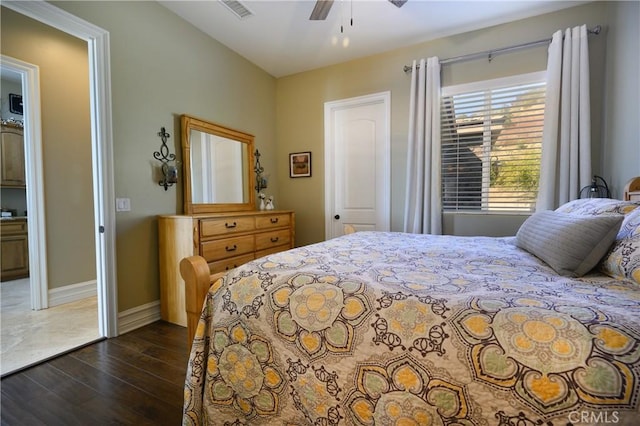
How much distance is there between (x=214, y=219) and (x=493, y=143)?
2922 millimetres

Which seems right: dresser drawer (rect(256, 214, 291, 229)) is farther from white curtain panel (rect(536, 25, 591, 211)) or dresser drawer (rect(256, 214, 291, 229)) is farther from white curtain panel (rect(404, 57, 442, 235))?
white curtain panel (rect(536, 25, 591, 211))

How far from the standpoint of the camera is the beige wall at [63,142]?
112 inches

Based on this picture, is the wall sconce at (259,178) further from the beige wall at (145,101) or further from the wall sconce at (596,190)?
the wall sconce at (596,190)

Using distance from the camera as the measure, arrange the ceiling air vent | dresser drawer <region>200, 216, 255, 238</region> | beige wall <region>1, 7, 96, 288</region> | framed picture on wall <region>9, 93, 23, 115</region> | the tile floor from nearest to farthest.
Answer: the tile floor, dresser drawer <region>200, 216, 255, 238</region>, the ceiling air vent, beige wall <region>1, 7, 96, 288</region>, framed picture on wall <region>9, 93, 23, 115</region>

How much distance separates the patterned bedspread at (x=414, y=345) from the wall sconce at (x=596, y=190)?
1.89 metres

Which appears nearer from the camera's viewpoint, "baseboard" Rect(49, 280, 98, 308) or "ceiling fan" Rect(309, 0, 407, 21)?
"ceiling fan" Rect(309, 0, 407, 21)

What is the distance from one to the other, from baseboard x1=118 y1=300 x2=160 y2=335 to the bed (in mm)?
1589

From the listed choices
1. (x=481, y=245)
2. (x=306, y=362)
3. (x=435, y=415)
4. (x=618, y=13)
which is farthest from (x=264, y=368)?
(x=618, y=13)

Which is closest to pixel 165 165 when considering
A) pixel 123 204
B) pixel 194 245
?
pixel 123 204

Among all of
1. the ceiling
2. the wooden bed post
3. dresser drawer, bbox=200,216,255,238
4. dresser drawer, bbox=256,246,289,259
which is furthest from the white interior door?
the wooden bed post

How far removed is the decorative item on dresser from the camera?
2.48 metres

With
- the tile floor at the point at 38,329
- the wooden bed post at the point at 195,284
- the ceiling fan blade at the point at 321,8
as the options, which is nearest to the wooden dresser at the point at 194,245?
the tile floor at the point at 38,329

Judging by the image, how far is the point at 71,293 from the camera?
3129 millimetres

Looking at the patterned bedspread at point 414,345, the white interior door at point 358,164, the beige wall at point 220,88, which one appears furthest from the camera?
the white interior door at point 358,164
